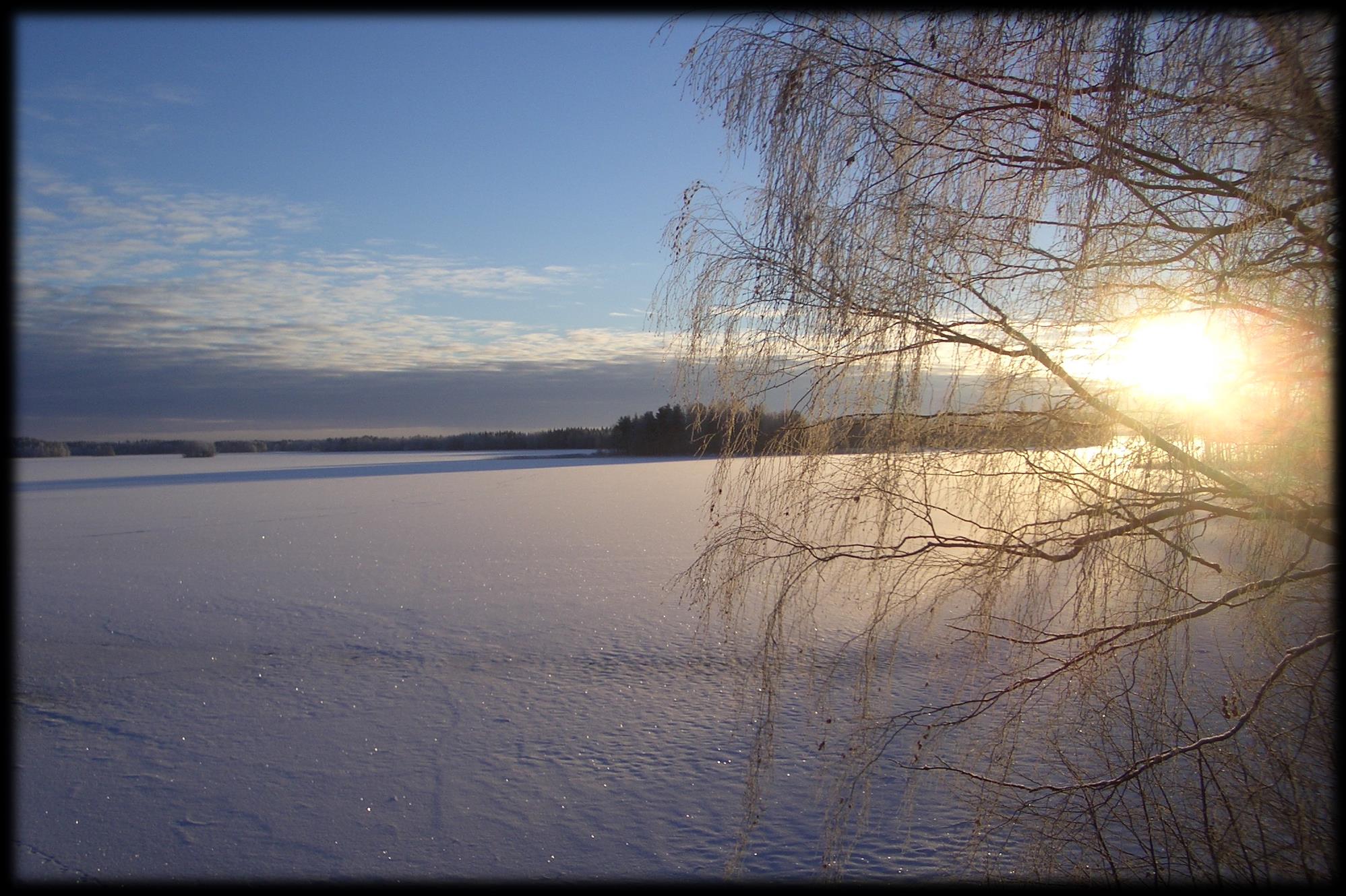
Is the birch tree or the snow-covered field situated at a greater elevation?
the birch tree

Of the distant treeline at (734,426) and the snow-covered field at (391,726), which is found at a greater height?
the distant treeline at (734,426)

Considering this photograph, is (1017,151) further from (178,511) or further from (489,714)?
(178,511)

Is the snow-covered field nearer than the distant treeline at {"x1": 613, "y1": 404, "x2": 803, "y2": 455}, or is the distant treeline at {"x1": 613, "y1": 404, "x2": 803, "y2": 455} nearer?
the distant treeline at {"x1": 613, "y1": 404, "x2": 803, "y2": 455}

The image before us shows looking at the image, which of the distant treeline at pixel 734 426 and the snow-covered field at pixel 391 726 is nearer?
the distant treeline at pixel 734 426

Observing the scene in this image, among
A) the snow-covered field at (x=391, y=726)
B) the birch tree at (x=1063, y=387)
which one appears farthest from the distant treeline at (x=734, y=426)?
the snow-covered field at (x=391, y=726)

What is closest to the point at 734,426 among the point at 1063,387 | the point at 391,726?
the point at 1063,387

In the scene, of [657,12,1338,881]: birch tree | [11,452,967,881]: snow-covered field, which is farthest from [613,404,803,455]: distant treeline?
[11,452,967,881]: snow-covered field

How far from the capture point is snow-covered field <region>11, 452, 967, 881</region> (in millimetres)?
3234

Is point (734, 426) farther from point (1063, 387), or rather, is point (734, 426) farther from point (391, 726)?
point (391, 726)

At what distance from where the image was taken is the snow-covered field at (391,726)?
127 inches

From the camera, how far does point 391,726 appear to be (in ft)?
14.6

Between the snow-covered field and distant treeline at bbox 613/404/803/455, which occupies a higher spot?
distant treeline at bbox 613/404/803/455

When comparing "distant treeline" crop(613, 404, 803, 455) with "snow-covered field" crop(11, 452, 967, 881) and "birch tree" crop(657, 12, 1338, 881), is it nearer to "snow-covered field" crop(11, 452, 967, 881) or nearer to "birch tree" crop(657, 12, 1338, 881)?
"birch tree" crop(657, 12, 1338, 881)

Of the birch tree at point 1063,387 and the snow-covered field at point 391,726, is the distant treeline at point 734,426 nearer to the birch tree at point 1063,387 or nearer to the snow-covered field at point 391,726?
the birch tree at point 1063,387
